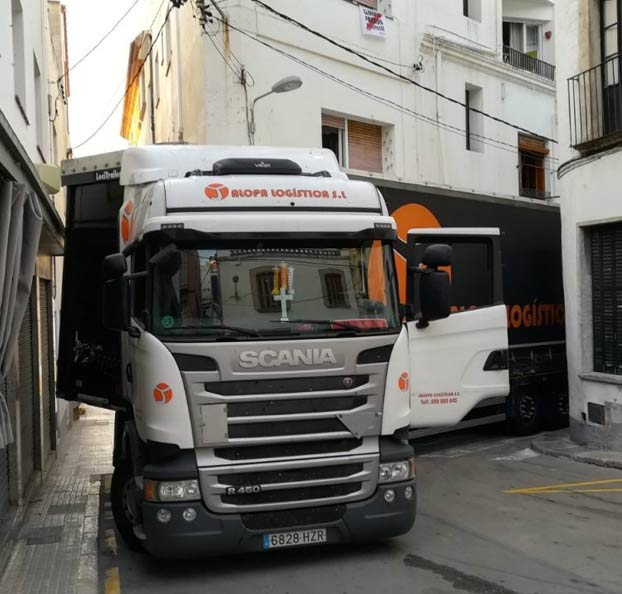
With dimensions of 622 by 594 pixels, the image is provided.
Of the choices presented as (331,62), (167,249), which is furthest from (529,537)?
(331,62)

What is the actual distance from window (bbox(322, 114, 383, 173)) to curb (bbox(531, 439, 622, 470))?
700cm

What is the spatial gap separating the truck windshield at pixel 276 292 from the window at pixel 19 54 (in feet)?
15.7

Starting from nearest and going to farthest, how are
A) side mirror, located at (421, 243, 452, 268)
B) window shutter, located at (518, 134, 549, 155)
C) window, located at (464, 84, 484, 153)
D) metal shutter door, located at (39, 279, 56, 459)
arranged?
side mirror, located at (421, 243, 452, 268), metal shutter door, located at (39, 279, 56, 459), window, located at (464, 84, 484, 153), window shutter, located at (518, 134, 549, 155)

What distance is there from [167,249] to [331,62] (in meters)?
10.2

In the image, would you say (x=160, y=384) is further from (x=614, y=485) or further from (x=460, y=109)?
(x=460, y=109)

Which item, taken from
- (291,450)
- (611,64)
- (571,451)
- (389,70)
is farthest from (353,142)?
(291,450)

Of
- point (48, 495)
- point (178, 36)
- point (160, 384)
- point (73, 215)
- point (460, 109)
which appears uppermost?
point (178, 36)

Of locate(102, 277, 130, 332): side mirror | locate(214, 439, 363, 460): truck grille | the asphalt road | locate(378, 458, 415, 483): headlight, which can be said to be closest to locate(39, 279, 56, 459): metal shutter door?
the asphalt road

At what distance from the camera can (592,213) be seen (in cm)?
1035

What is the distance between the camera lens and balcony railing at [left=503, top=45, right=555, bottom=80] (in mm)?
18391

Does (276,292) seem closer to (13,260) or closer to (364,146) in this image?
(13,260)

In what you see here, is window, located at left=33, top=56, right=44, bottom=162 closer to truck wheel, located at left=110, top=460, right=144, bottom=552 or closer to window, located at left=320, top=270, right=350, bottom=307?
truck wheel, located at left=110, top=460, right=144, bottom=552

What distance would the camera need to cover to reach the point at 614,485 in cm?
843

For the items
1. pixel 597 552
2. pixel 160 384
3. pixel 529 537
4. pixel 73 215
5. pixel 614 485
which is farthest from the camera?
pixel 614 485
